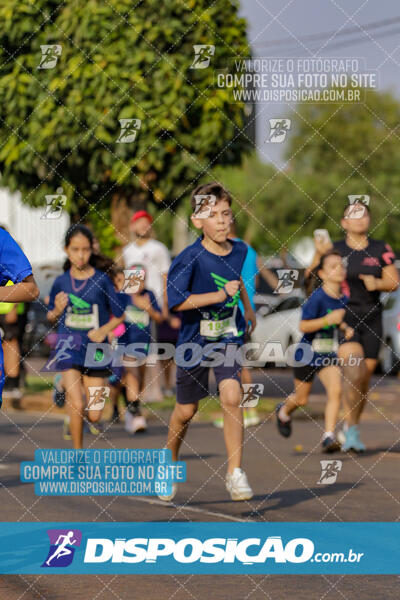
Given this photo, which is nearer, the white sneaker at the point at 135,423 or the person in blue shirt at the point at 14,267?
the person in blue shirt at the point at 14,267

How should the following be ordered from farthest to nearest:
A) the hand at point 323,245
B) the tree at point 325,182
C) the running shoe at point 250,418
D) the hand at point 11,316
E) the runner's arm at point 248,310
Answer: the tree at point 325,182
the hand at point 11,316
the running shoe at point 250,418
the hand at point 323,245
the runner's arm at point 248,310

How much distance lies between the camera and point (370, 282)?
34.6 feet

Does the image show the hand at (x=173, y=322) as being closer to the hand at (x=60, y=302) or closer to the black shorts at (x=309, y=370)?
the black shorts at (x=309, y=370)

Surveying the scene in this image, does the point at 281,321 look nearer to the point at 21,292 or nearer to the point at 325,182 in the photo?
the point at 21,292

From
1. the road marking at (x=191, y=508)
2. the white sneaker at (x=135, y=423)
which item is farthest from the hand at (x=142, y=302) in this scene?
the road marking at (x=191, y=508)

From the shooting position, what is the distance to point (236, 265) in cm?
805

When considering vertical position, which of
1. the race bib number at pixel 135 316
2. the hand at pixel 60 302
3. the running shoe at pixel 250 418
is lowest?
the running shoe at pixel 250 418

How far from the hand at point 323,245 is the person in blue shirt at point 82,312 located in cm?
194

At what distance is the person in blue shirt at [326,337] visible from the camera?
1062cm

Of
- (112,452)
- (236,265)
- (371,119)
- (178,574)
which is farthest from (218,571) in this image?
(371,119)

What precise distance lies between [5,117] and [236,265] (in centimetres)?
669

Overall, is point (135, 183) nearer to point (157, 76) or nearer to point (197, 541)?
point (157, 76)

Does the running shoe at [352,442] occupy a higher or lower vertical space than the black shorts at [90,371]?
lower

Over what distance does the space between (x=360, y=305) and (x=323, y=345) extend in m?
0.43
